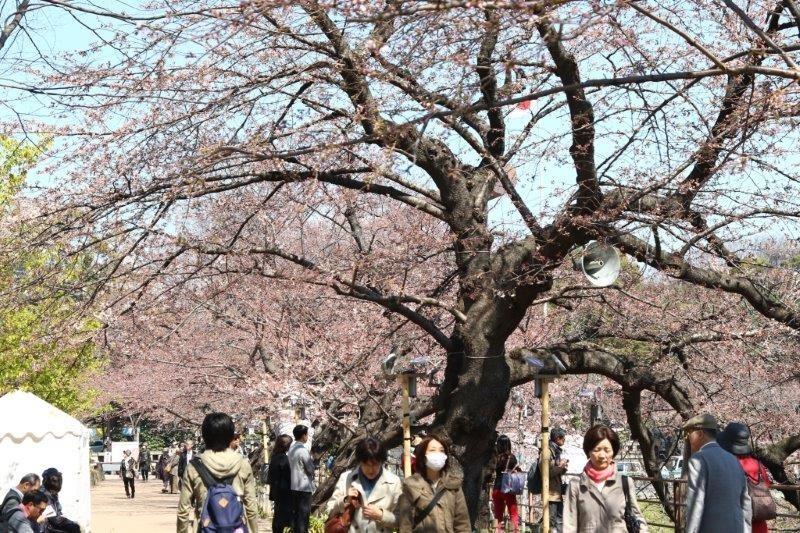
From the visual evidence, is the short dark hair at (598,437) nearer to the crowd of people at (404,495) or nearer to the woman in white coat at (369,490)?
the crowd of people at (404,495)

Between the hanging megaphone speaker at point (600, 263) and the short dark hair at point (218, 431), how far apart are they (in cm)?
397

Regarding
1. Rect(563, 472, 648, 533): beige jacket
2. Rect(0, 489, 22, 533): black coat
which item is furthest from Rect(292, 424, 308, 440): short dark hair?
Rect(563, 472, 648, 533): beige jacket

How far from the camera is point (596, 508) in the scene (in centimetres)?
664

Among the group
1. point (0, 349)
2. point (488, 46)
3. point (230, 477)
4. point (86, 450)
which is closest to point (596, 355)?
point (488, 46)

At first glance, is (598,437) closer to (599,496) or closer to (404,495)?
(599,496)

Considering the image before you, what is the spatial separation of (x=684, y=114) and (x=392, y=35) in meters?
3.45

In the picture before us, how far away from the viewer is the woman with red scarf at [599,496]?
21.7 feet

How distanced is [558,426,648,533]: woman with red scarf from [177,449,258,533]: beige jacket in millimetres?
1999

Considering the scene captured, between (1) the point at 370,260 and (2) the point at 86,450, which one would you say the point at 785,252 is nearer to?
(1) the point at 370,260

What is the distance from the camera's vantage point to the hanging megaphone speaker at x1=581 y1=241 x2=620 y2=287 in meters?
10.0

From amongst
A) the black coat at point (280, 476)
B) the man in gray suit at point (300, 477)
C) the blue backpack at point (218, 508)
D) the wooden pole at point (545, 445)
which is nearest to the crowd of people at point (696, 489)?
the blue backpack at point (218, 508)

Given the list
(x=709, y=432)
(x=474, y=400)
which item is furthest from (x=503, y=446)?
(x=709, y=432)

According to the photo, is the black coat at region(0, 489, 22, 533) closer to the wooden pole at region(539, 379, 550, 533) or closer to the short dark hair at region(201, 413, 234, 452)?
the short dark hair at region(201, 413, 234, 452)

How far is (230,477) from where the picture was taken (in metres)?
7.24
